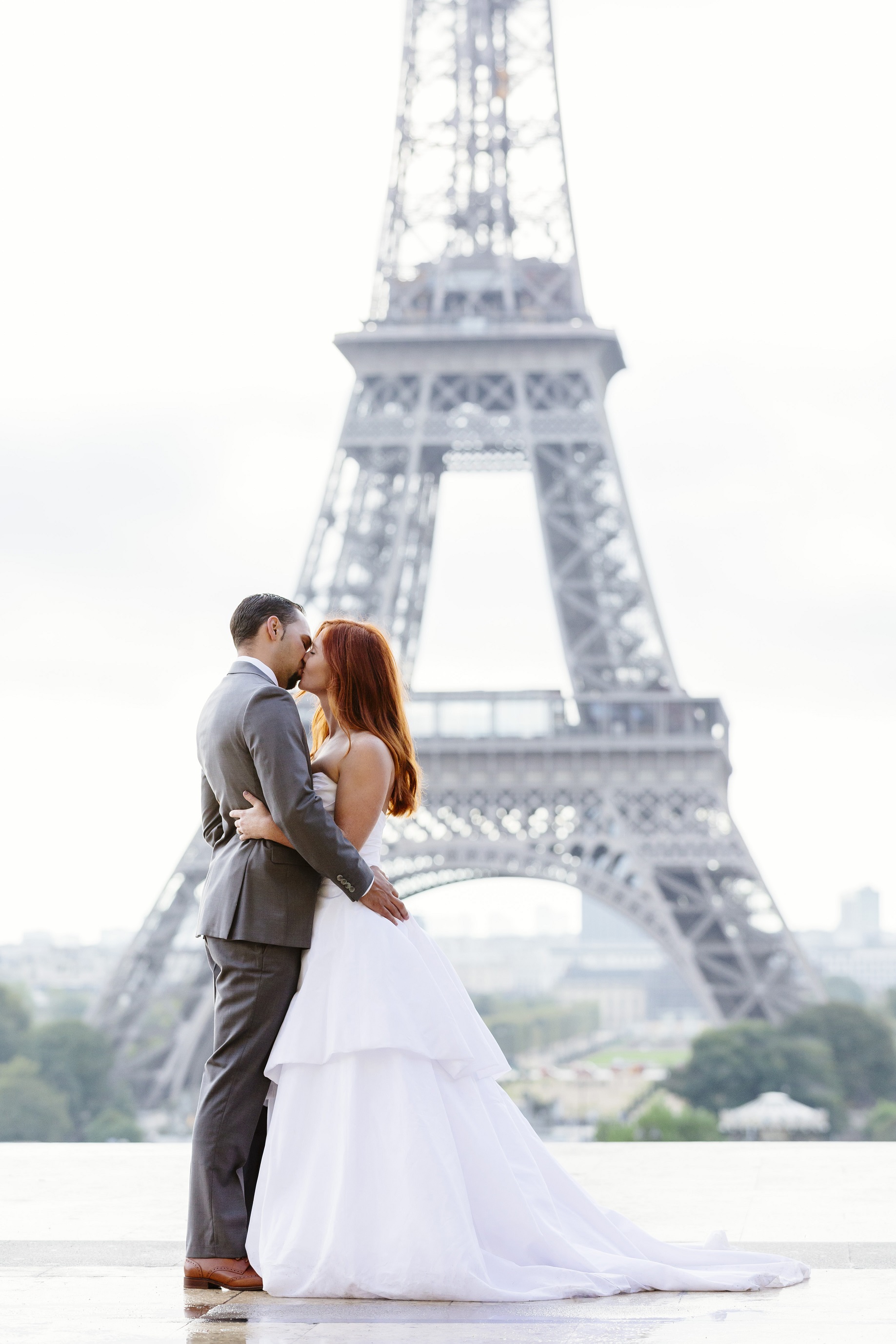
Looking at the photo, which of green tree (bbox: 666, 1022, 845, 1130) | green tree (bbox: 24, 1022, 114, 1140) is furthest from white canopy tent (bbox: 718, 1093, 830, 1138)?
green tree (bbox: 24, 1022, 114, 1140)

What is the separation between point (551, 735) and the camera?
3111 centimetres

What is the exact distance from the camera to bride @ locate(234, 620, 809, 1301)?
4996 mm

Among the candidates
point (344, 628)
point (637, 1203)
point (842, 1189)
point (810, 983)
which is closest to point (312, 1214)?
point (344, 628)

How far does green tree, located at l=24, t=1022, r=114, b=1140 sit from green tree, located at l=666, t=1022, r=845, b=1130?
12322 millimetres

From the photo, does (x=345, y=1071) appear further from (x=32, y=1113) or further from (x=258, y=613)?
(x=32, y=1113)

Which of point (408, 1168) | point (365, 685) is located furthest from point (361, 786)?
point (408, 1168)

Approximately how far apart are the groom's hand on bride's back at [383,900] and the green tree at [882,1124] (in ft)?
106

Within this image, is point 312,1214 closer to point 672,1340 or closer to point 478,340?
point 672,1340

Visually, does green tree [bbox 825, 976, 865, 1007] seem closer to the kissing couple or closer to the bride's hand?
the kissing couple

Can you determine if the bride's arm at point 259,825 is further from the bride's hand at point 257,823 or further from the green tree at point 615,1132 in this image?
the green tree at point 615,1132

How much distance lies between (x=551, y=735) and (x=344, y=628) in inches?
1016

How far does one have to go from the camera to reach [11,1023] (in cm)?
4362

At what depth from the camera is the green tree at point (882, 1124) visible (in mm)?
36781

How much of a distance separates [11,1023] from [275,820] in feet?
133
